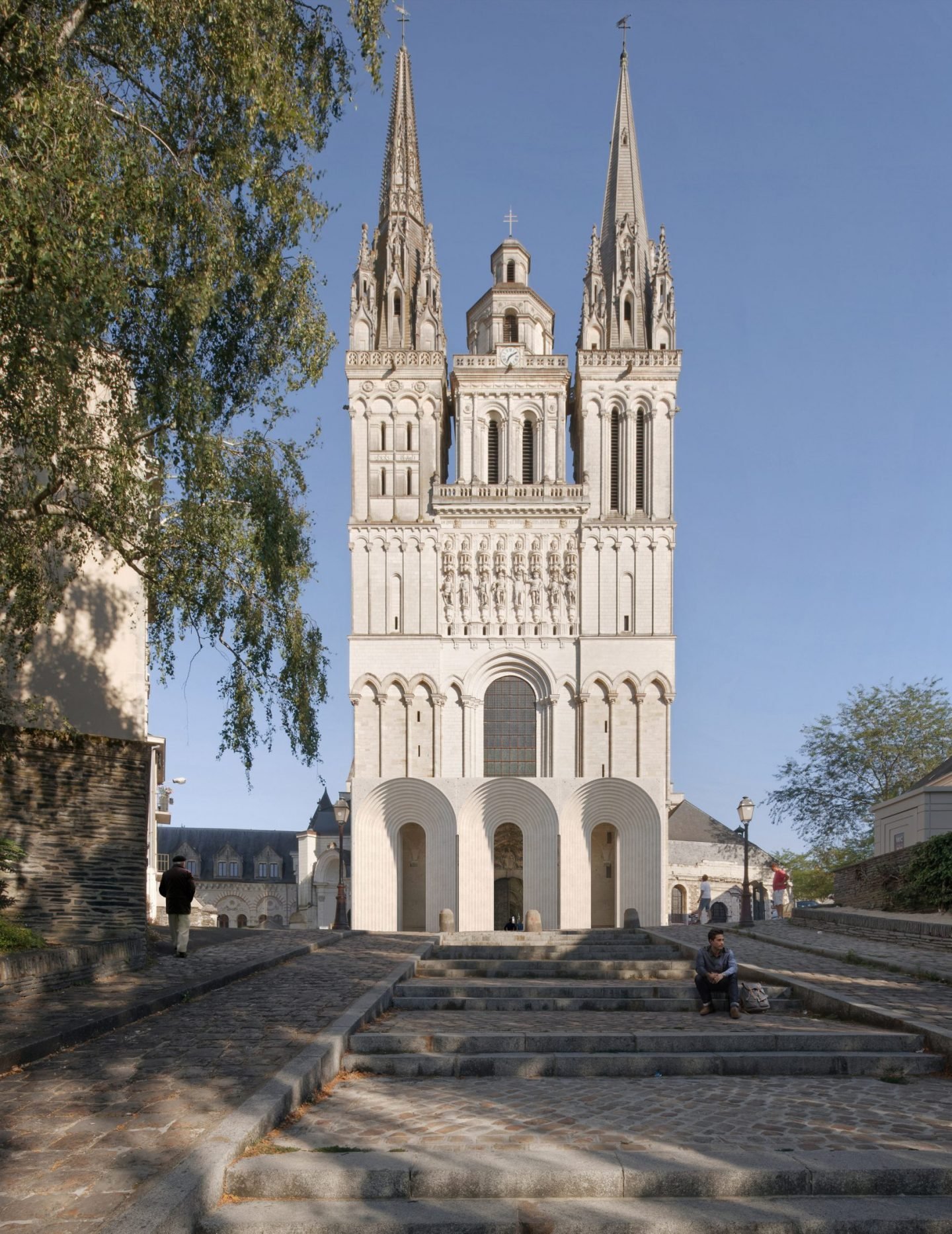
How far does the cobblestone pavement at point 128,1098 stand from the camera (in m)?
4.58

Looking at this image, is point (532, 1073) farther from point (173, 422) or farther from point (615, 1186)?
point (173, 422)

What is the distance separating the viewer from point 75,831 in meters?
13.0

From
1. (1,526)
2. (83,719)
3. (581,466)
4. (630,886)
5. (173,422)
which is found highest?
(581,466)

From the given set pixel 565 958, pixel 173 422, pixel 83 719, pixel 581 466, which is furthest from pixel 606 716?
pixel 173 422

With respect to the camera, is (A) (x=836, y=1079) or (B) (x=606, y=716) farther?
(B) (x=606, y=716)

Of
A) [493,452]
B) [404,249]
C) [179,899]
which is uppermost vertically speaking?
[404,249]

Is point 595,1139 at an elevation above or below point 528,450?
below

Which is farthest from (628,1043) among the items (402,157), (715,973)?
(402,157)

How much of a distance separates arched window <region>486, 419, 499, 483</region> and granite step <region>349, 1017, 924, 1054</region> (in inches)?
1310

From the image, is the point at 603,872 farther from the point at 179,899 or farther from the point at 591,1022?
the point at 591,1022

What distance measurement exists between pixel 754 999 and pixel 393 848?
28707mm

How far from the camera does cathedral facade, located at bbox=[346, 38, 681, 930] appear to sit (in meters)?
37.5

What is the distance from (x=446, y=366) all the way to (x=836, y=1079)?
37.1 metres

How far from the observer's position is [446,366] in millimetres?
42406
